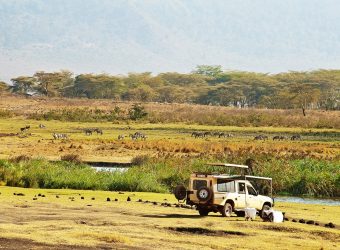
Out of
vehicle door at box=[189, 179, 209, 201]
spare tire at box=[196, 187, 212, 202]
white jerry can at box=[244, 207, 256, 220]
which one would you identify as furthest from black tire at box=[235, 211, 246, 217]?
vehicle door at box=[189, 179, 209, 201]

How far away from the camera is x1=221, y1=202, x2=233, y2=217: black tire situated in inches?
1266

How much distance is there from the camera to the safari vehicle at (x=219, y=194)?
31.7 meters

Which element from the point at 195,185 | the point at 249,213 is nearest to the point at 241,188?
the point at 249,213

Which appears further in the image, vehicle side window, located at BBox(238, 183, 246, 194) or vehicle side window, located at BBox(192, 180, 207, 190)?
vehicle side window, located at BBox(238, 183, 246, 194)

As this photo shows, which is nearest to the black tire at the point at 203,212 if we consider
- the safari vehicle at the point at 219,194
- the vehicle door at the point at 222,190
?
the safari vehicle at the point at 219,194

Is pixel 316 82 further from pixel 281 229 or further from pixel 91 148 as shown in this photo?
pixel 281 229

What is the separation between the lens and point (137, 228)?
2803 cm

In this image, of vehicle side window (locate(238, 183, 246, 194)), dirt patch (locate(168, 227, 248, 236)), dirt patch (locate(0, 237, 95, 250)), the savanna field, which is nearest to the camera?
dirt patch (locate(0, 237, 95, 250))

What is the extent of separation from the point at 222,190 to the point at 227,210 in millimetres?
859

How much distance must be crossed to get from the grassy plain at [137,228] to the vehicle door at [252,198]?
1201mm

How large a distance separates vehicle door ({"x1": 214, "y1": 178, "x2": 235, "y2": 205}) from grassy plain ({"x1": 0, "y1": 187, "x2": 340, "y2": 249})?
28.9 inches

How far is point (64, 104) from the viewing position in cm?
14938

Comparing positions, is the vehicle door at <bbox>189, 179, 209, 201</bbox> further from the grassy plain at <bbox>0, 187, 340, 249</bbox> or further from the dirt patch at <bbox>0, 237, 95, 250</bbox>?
the dirt patch at <bbox>0, 237, 95, 250</bbox>

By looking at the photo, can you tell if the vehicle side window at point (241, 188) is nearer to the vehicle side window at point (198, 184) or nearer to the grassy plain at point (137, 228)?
the grassy plain at point (137, 228)
